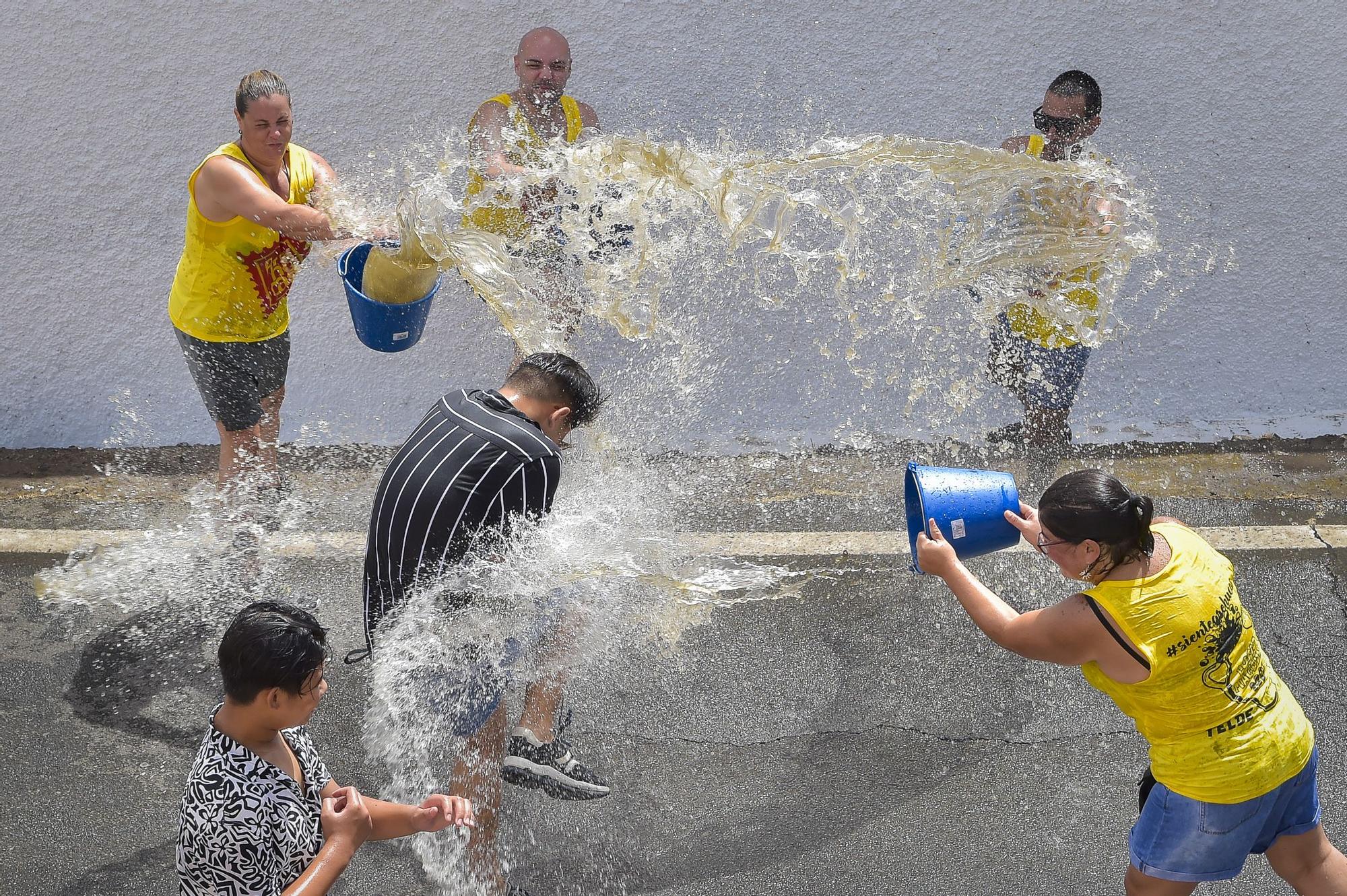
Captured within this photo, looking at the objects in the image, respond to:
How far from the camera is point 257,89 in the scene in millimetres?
4168

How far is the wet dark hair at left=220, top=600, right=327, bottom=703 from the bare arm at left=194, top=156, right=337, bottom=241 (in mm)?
2228

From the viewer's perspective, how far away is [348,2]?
18.0 feet

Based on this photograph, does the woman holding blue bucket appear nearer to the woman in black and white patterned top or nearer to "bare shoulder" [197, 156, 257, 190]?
the woman in black and white patterned top

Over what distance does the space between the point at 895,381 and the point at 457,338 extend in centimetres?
219

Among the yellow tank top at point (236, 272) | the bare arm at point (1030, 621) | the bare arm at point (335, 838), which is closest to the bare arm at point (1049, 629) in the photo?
the bare arm at point (1030, 621)

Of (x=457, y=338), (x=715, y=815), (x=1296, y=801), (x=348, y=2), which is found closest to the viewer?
(x=1296, y=801)

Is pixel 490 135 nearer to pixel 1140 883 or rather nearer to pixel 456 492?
pixel 456 492

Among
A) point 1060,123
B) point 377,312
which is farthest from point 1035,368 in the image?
point 377,312

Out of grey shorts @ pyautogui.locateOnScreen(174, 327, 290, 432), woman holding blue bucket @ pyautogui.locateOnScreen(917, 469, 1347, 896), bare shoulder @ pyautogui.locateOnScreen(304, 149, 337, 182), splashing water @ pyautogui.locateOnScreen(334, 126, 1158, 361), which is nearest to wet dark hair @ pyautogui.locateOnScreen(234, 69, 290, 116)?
bare shoulder @ pyautogui.locateOnScreen(304, 149, 337, 182)

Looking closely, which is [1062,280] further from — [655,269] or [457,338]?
[457,338]

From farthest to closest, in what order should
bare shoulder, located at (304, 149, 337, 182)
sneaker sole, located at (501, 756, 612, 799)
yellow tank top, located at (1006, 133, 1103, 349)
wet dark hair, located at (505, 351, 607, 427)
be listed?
yellow tank top, located at (1006, 133, 1103, 349)
bare shoulder, located at (304, 149, 337, 182)
sneaker sole, located at (501, 756, 612, 799)
wet dark hair, located at (505, 351, 607, 427)

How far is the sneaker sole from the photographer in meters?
3.46

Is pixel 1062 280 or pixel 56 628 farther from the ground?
pixel 1062 280

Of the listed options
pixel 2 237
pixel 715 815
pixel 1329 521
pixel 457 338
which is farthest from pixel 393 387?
pixel 1329 521
